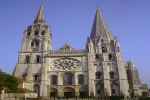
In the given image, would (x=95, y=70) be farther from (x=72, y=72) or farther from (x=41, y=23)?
(x=41, y=23)

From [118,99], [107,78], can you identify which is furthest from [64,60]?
[118,99]

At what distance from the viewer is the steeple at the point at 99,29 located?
48.1m

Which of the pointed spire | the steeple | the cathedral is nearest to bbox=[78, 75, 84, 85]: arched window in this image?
the cathedral

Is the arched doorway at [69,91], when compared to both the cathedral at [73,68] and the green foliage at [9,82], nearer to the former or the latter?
the cathedral at [73,68]

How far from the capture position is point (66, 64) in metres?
44.0

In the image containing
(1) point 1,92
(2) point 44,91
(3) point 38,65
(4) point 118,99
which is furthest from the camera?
(3) point 38,65

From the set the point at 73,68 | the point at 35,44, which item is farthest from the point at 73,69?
the point at 35,44

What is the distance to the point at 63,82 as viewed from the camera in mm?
43062

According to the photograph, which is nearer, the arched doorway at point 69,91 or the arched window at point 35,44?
the arched doorway at point 69,91

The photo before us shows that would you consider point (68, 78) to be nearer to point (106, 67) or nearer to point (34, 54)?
point (106, 67)

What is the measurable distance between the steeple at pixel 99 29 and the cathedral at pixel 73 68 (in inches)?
14.1

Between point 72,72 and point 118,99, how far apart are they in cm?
1344

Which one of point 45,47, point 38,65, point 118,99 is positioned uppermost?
point 45,47

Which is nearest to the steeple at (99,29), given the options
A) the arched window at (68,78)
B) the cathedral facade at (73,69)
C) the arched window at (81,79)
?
the cathedral facade at (73,69)
